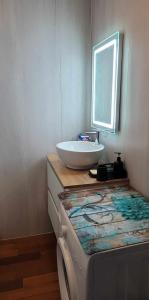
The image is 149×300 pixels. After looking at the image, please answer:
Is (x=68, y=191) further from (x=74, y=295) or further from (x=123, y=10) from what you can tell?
(x=123, y=10)

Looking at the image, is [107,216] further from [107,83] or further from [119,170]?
[107,83]

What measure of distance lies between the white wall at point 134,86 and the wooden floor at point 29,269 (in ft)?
3.37

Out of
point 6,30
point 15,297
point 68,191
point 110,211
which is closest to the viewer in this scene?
point 110,211

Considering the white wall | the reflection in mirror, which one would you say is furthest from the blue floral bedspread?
the reflection in mirror

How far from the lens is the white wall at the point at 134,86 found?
4.17ft

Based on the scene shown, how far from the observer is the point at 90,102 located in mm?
2162

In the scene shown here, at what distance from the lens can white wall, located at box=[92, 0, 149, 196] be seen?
127cm

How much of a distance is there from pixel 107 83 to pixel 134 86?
1.30 ft

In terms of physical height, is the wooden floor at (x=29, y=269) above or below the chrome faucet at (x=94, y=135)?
below

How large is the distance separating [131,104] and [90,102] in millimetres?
783

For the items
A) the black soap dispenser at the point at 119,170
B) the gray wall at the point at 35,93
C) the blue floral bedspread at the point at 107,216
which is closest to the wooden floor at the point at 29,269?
the gray wall at the point at 35,93

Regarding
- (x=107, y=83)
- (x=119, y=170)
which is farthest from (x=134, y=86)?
(x=119, y=170)

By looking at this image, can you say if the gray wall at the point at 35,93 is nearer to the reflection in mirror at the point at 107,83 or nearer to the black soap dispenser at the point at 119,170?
the reflection in mirror at the point at 107,83

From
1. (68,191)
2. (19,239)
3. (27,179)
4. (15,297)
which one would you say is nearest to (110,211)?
(68,191)
